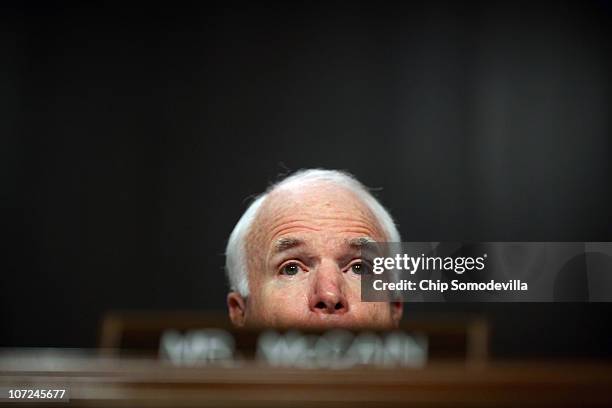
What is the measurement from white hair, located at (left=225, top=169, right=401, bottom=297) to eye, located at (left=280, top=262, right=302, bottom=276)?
0.41 feet

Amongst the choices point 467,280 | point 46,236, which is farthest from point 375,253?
point 46,236

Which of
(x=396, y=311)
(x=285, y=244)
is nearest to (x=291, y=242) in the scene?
(x=285, y=244)

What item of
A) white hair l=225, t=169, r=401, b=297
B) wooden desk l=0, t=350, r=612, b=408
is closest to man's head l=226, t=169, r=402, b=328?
white hair l=225, t=169, r=401, b=297

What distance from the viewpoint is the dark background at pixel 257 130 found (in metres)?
2.65

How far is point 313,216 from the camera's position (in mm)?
2633

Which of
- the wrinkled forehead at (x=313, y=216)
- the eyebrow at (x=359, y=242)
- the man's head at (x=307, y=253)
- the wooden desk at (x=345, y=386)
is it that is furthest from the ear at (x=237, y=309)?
the wooden desk at (x=345, y=386)

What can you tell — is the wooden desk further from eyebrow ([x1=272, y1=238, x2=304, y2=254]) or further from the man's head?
eyebrow ([x1=272, y1=238, x2=304, y2=254])

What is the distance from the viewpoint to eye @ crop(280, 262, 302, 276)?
2570mm

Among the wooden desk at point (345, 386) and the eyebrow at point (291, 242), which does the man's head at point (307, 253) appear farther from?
the wooden desk at point (345, 386)

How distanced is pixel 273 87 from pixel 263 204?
43 centimetres

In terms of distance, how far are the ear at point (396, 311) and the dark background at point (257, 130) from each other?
0.41 ft

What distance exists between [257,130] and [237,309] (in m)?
0.62

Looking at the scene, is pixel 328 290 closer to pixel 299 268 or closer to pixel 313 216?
pixel 299 268

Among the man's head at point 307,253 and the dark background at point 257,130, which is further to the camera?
the dark background at point 257,130
